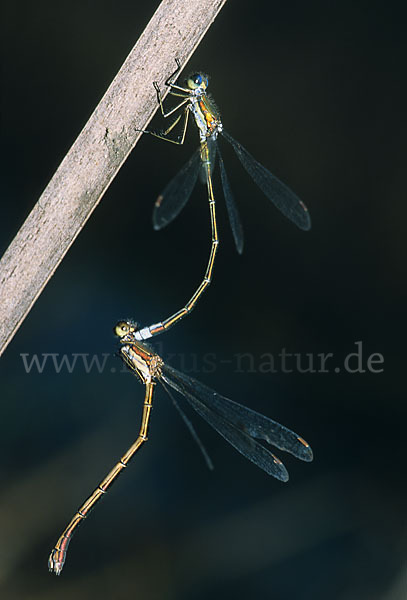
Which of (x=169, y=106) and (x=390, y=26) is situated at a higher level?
(x=390, y=26)

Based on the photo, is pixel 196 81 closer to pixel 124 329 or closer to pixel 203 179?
pixel 203 179

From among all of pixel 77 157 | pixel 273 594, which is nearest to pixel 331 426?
pixel 273 594

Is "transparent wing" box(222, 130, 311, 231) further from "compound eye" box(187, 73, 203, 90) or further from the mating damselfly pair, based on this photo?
"compound eye" box(187, 73, 203, 90)

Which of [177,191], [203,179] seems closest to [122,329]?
[177,191]

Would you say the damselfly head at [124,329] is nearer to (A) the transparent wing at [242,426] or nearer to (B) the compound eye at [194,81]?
(A) the transparent wing at [242,426]

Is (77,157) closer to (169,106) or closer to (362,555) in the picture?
(169,106)

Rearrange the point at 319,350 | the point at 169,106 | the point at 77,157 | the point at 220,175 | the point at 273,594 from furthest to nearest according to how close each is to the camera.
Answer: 1. the point at 319,350
2. the point at 273,594
3. the point at 220,175
4. the point at 169,106
5. the point at 77,157

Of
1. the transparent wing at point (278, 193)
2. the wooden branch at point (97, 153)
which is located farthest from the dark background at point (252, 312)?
the wooden branch at point (97, 153)
